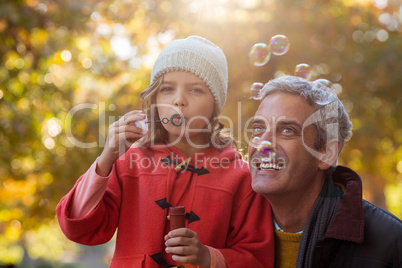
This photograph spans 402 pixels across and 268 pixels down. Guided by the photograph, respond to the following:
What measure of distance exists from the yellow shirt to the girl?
0.13 m

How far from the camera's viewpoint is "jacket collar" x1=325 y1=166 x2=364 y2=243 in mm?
2506

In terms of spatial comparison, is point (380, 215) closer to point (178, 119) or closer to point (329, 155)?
point (329, 155)

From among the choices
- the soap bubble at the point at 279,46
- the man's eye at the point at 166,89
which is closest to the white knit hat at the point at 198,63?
the man's eye at the point at 166,89

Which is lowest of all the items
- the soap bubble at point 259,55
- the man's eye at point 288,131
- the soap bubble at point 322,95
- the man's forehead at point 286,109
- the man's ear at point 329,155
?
the man's ear at point 329,155

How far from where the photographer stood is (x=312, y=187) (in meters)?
2.88

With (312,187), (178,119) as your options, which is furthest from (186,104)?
(312,187)

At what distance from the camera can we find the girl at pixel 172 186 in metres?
2.56

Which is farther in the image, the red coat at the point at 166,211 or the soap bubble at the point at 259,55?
the soap bubble at the point at 259,55

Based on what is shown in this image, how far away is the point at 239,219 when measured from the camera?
9.00ft

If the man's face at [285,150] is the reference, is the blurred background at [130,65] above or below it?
above

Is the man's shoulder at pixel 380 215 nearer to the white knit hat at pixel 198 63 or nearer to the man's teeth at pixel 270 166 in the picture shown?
the man's teeth at pixel 270 166

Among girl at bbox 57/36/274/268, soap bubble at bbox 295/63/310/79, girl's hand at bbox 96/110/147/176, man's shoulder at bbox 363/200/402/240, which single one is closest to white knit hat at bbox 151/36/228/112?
girl at bbox 57/36/274/268

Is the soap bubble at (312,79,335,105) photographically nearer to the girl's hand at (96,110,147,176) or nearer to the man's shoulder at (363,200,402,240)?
the man's shoulder at (363,200,402,240)

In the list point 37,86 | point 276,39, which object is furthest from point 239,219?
point 37,86
